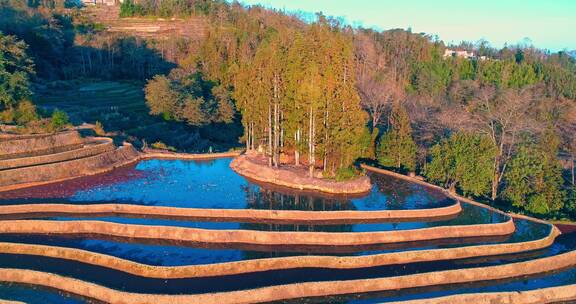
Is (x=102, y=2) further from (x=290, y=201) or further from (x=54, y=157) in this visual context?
(x=290, y=201)

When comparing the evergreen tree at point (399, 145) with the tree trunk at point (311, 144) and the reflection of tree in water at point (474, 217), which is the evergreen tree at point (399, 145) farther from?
the tree trunk at point (311, 144)

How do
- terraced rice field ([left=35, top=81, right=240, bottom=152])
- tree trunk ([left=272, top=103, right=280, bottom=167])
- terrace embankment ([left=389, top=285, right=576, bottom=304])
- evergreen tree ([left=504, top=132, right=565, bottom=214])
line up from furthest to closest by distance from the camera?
terraced rice field ([left=35, top=81, right=240, bottom=152]) < tree trunk ([left=272, top=103, right=280, bottom=167]) < evergreen tree ([left=504, top=132, right=565, bottom=214]) < terrace embankment ([left=389, top=285, right=576, bottom=304])

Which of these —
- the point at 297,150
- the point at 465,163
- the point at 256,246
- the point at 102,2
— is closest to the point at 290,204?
the point at 256,246

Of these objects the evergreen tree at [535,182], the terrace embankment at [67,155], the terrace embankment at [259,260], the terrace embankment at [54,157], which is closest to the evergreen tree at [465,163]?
the evergreen tree at [535,182]

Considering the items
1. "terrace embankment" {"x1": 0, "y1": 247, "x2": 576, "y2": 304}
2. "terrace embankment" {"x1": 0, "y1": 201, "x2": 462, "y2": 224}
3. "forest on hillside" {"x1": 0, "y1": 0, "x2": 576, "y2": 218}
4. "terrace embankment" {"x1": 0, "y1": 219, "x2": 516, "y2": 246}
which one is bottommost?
"terrace embankment" {"x1": 0, "y1": 247, "x2": 576, "y2": 304}

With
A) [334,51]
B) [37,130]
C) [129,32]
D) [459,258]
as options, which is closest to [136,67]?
[129,32]

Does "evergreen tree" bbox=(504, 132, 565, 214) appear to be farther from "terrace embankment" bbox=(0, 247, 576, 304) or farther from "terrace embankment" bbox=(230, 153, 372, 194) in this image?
"terrace embankment" bbox=(230, 153, 372, 194)

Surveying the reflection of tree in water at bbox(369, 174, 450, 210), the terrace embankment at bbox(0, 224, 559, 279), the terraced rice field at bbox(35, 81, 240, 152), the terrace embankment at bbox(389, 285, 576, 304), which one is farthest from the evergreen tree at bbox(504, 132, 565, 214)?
the terraced rice field at bbox(35, 81, 240, 152)
